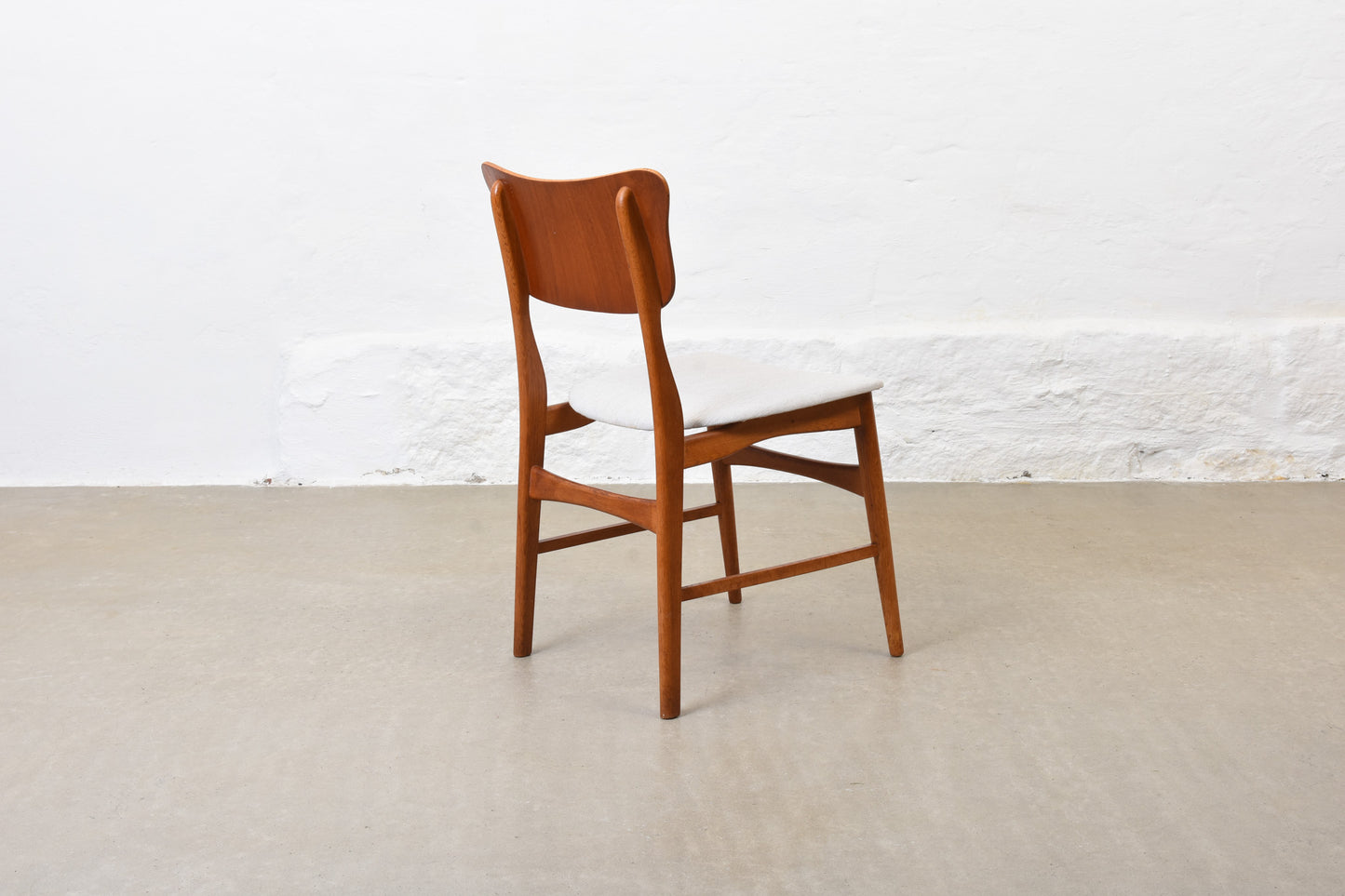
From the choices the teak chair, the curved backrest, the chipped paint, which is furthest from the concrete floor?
the curved backrest

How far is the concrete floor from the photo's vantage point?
136 centimetres

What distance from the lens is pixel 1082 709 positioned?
1731 millimetres

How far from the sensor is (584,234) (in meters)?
1.65

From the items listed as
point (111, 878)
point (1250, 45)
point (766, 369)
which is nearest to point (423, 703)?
point (111, 878)

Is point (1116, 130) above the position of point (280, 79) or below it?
below

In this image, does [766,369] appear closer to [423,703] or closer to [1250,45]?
[423,703]

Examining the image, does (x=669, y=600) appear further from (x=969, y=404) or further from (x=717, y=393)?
(x=969, y=404)

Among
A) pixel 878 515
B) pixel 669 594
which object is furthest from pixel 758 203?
pixel 669 594

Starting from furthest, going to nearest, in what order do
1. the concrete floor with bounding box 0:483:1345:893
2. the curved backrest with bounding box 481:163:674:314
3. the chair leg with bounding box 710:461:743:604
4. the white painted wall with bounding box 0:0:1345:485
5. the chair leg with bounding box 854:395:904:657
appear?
the white painted wall with bounding box 0:0:1345:485
the chair leg with bounding box 710:461:743:604
the chair leg with bounding box 854:395:904:657
the curved backrest with bounding box 481:163:674:314
the concrete floor with bounding box 0:483:1345:893

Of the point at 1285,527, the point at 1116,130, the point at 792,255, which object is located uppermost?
the point at 1116,130

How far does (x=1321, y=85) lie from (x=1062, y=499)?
1.36m

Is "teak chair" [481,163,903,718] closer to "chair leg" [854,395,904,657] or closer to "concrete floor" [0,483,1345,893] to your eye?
"chair leg" [854,395,904,657]

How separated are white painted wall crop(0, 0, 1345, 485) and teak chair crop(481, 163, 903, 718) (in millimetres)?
1323

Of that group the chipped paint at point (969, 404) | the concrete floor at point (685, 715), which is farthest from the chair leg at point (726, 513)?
the chipped paint at point (969, 404)
